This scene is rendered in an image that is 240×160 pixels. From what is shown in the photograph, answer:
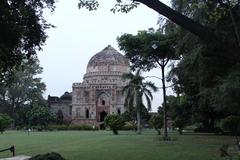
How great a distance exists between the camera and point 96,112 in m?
83.3

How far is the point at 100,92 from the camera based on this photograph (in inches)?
3300

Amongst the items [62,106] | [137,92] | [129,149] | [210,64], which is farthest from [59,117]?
[210,64]

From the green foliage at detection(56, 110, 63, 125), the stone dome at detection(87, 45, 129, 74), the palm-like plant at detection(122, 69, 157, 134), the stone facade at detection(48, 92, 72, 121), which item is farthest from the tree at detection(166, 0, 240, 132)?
the stone facade at detection(48, 92, 72, 121)

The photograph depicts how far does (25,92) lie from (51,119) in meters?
6.67

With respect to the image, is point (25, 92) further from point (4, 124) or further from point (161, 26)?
point (161, 26)

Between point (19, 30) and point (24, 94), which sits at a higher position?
point (24, 94)

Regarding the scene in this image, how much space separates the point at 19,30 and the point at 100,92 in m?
71.4

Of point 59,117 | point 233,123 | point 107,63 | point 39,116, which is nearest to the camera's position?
point 233,123

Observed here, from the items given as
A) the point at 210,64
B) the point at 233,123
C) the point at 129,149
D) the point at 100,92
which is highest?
the point at 100,92

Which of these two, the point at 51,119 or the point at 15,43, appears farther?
the point at 51,119

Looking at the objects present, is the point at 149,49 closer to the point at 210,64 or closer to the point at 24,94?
the point at 210,64

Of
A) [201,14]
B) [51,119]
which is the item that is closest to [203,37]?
[201,14]

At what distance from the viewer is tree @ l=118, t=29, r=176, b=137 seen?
100ft

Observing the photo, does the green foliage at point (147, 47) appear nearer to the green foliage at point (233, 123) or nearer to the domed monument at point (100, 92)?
the green foliage at point (233, 123)
